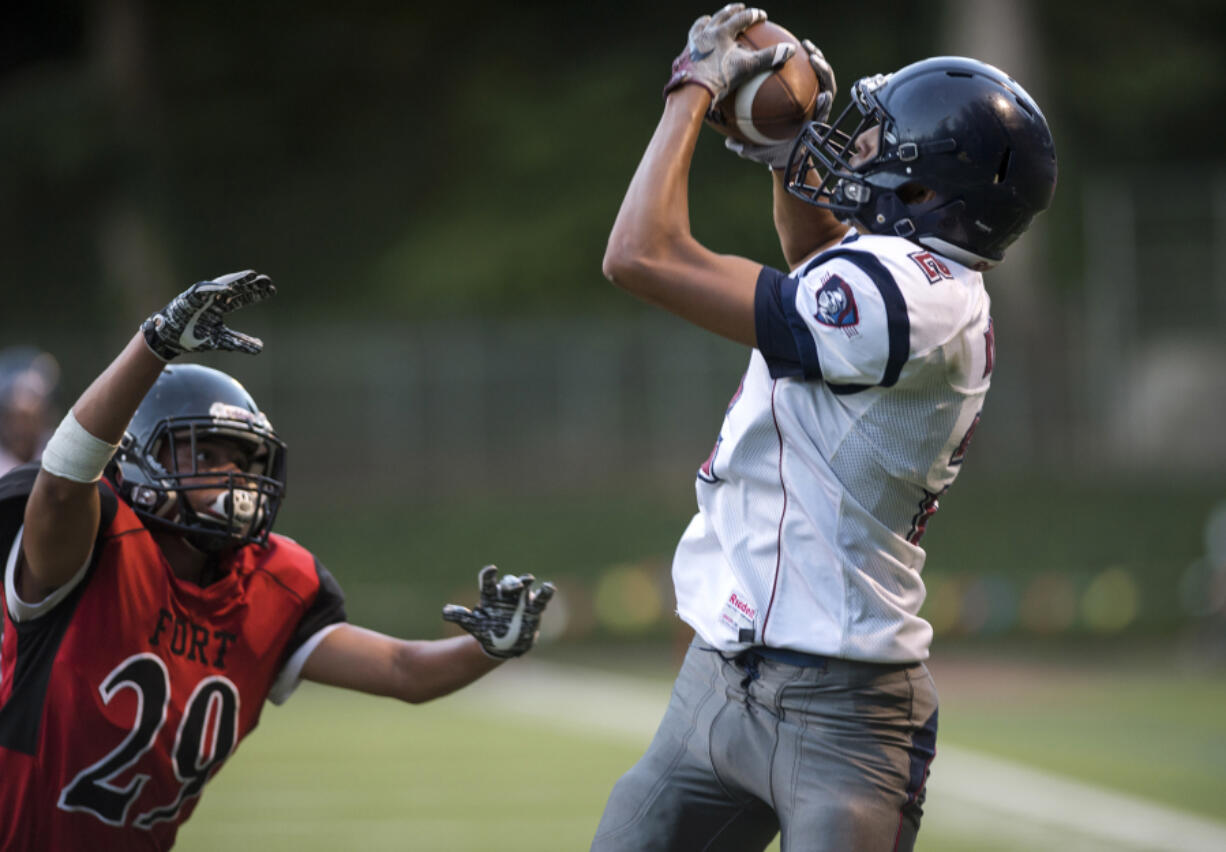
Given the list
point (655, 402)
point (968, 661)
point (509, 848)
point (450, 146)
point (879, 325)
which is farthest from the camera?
point (450, 146)

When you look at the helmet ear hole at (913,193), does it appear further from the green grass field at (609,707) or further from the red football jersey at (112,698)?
the green grass field at (609,707)

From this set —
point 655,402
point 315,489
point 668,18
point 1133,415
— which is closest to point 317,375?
point 315,489

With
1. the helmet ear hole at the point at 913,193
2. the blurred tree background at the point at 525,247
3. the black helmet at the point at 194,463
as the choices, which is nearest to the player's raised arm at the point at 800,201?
the helmet ear hole at the point at 913,193

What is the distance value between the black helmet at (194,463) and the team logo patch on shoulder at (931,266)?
1450 mm

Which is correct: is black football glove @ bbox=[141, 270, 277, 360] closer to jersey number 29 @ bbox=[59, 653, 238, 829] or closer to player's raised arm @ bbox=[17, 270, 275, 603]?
player's raised arm @ bbox=[17, 270, 275, 603]

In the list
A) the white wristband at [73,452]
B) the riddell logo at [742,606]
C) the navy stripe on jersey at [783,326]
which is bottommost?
the riddell logo at [742,606]

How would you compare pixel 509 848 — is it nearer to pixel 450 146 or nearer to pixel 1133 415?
pixel 1133 415

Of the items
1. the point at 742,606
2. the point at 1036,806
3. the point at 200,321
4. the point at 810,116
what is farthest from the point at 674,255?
the point at 1036,806

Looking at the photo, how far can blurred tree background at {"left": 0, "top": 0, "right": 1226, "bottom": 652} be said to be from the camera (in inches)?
720

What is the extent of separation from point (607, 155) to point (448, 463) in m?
5.54

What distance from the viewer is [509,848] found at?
6.73m

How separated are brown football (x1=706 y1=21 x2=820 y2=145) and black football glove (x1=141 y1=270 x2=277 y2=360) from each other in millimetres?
930

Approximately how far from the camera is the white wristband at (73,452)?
9.34 feet

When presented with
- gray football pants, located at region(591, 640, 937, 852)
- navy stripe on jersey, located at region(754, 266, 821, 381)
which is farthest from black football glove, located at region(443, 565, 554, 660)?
navy stripe on jersey, located at region(754, 266, 821, 381)
